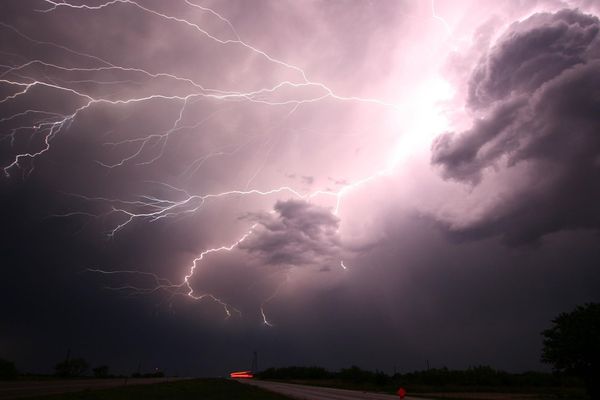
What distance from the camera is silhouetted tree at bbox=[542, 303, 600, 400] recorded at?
24.0m

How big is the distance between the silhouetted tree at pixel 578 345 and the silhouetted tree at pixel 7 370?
144 ft

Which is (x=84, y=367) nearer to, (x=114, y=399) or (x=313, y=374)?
(x=313, y=374)

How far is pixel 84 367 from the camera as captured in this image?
72125 mm

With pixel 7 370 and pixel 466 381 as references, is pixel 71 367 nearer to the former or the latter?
pixel 7 370

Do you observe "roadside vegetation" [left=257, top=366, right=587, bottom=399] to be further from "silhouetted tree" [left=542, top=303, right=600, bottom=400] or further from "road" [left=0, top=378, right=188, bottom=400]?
"road" [left=0, top=378, right=188, bottom=400]

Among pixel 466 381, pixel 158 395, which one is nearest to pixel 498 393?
pixel 466 381

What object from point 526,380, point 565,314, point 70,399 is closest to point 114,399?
point 70,399

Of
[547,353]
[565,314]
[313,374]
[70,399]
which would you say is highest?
[565,314]

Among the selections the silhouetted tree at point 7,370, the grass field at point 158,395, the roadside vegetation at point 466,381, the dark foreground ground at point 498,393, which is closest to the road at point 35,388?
the grass field at point 158,395

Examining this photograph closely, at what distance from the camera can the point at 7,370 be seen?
120ft

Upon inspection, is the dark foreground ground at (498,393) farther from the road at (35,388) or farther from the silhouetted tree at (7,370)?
the silhouetted tree at (7,370)

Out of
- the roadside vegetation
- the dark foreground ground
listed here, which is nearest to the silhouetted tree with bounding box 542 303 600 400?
the dark foreground ground

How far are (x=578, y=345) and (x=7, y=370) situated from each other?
46.2m

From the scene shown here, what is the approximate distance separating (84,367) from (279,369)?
54884 millimetres
